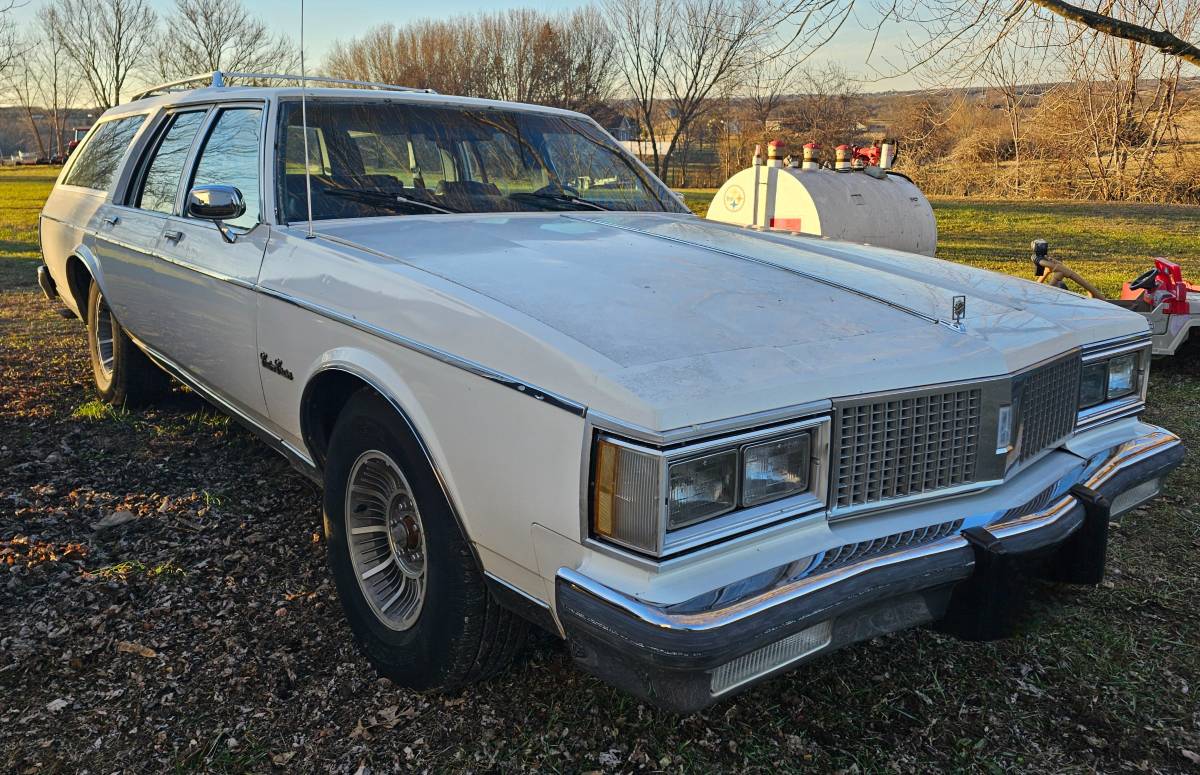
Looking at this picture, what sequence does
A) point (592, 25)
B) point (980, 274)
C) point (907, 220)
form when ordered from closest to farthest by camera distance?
1. point (980, 274)
2. point (907, 220)
3. point (592, 25)

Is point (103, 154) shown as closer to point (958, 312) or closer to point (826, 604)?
point (958, 312)

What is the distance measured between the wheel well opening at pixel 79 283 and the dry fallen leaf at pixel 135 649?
3.12 metres

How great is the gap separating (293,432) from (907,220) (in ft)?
29.1

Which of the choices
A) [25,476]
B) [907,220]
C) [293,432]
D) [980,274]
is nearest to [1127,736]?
[980,274]

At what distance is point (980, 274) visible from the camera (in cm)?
317

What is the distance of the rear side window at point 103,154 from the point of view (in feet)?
15.6

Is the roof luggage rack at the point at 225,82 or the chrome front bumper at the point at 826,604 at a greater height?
the roof luggage rack at the point at 225,82

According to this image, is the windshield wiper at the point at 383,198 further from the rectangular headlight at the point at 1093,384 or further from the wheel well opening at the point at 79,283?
the wheel well opening at the point at 79,283

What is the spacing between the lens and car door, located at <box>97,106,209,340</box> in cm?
394

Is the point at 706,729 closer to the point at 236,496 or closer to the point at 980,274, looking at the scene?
the point at 980,274

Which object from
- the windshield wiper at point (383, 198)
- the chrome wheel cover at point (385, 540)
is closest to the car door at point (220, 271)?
the windshield wiper at point (383, 198)

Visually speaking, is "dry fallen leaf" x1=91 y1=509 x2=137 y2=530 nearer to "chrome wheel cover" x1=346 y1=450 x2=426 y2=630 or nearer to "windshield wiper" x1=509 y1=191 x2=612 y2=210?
"chrome wheel cover" x1=346 y1=450 x2=426 y2=630

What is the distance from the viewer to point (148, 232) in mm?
4016

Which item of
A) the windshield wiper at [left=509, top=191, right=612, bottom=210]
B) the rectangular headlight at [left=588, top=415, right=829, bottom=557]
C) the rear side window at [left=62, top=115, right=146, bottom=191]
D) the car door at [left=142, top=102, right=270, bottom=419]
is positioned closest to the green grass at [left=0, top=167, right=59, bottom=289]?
the rear side window at [left=62, top=115, right=146, bottom=191]
